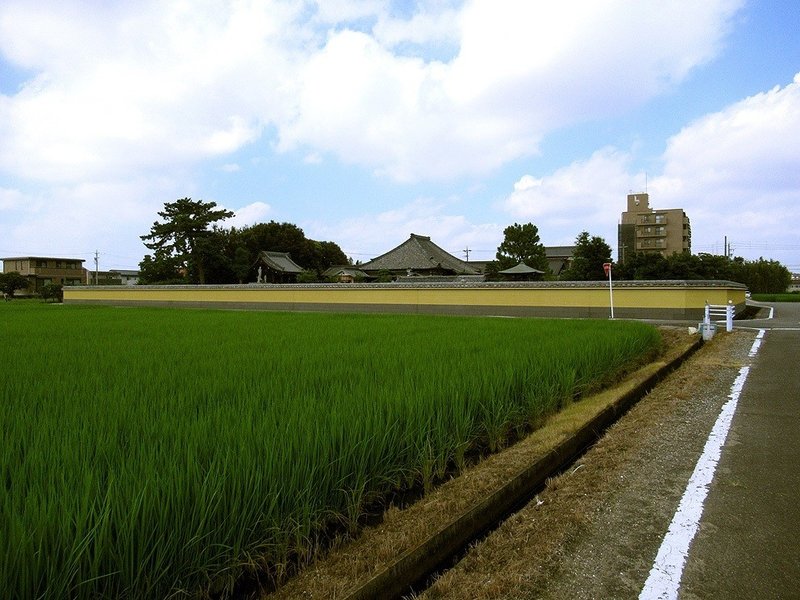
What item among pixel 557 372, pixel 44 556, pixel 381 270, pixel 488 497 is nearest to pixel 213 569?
pixel 44 556

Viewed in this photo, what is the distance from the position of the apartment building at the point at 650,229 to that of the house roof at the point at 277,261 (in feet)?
123

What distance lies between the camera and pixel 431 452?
9.00 ft

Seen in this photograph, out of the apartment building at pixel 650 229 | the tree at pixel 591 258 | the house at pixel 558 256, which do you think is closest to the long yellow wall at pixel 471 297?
the tree at pixel 591 258

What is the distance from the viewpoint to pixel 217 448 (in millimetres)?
2062

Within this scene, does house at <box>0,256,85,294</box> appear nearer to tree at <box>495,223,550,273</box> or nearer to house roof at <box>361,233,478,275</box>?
house roof at <box>361,233,478,275</box>

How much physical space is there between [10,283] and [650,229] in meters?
65.4

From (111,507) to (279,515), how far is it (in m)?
0.59

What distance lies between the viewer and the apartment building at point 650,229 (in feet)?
189

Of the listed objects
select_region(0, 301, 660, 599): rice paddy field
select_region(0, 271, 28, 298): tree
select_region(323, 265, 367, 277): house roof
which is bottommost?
select_region(0, 301, 660, 599): rice paddy field

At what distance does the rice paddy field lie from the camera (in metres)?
1.46

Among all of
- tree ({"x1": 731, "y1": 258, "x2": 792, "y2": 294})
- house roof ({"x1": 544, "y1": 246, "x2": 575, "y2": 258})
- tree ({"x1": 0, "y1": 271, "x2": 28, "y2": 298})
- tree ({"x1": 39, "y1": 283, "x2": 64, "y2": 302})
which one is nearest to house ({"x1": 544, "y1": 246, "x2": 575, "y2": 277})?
house roof ({"x1": 544, "y1": 246, "x2": 575, "y2": 258})

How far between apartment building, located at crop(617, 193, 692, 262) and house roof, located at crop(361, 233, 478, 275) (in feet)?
96.5

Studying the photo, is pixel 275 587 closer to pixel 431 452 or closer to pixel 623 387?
pixel 431 452

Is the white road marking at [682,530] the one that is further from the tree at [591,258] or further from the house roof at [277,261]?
the house roof at [277,261]
